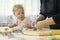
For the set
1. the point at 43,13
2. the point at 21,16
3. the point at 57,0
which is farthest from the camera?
the point at 43,13

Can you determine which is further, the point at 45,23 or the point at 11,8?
the point at 11,8

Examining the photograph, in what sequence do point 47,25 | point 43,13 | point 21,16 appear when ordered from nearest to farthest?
point 47,25 < point 21,16 < point 43,13

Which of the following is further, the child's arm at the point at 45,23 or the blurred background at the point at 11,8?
the blurred background at the point at 11,8

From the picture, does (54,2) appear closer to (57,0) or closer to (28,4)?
(57,0)

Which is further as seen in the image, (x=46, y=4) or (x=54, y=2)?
(x=46, y=4)

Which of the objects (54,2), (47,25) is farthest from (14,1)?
(47,25)

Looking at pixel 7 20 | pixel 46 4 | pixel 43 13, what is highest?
pixel 46 4

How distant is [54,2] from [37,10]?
782mm

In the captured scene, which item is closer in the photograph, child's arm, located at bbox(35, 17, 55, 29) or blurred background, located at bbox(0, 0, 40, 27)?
child's arm, located at bbox(35, 17, 55, 29)

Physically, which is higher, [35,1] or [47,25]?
[35,1]

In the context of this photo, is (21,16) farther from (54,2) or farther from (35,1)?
(35,1)

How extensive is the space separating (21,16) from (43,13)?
11.3 inches

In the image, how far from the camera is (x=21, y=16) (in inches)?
60.4

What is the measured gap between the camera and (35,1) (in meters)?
2.20
